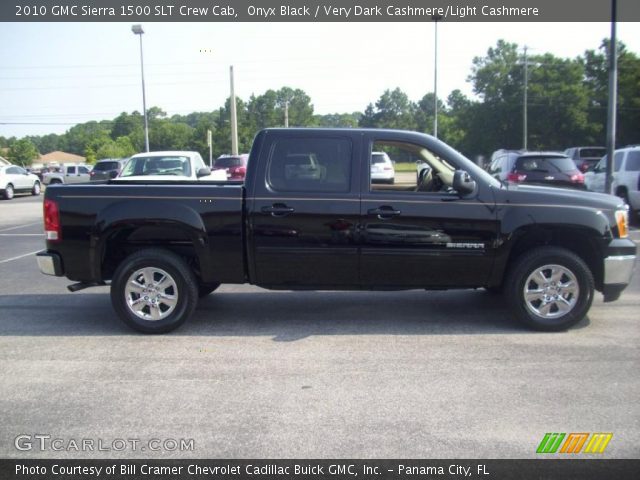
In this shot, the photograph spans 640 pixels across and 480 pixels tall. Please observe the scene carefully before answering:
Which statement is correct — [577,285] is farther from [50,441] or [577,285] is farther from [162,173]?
[162,173]

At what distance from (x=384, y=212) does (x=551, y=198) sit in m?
1.65

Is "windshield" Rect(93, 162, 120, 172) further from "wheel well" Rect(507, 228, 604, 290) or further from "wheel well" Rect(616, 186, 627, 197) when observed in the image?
"wheel well" Rect(507, 228, 604, 290)

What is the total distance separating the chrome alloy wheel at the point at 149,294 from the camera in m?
6.36

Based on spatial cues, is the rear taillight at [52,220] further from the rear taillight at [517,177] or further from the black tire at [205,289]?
the rear taillight at [517,177]

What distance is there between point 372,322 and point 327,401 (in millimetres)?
2241

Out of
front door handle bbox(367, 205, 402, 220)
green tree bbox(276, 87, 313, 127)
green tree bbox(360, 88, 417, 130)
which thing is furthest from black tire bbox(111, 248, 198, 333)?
green tree bbox(276, 87, 313, 127)

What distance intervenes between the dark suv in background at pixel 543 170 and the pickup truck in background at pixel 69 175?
29.8 m

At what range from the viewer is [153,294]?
250 inches

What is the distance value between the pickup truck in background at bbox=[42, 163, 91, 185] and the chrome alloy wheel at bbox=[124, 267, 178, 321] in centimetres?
3444

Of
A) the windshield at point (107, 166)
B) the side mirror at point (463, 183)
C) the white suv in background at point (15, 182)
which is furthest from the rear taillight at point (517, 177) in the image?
the windshield at point (107, 166)

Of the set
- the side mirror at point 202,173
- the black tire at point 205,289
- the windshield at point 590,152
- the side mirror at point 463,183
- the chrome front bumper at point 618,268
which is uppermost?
the windshield at point 590,152

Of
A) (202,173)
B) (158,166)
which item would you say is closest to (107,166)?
(158,166)

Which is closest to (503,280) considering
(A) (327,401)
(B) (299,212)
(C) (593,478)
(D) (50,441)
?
(B) (299,212)

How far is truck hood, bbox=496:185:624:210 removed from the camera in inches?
244
